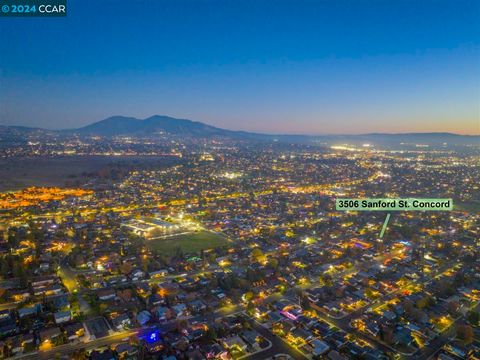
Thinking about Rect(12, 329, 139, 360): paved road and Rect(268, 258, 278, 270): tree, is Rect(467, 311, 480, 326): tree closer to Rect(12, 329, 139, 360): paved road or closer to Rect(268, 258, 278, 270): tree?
Rect(268, 258, 278, 270): tree

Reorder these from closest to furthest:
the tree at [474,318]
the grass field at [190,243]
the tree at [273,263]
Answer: the tree at [474,318]
the tree at [273,263]
the grass field at [190,243]

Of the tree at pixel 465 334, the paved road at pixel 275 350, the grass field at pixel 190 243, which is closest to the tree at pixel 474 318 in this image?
the tree at pixel 465 334

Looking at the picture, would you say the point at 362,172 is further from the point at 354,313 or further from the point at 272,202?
the point at 354,313

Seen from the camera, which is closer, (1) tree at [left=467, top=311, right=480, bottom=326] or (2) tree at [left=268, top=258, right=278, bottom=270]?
(1) tree at [left=467, top=311, right=480, bottom=326]

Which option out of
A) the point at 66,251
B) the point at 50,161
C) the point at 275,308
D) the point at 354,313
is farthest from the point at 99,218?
the point at 50,161

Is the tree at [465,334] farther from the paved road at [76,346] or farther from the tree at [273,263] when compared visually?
the paved road at [76,346]

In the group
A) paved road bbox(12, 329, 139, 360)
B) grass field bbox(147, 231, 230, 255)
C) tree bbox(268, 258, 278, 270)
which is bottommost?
paved road bbox(12, 329, 139, 360)

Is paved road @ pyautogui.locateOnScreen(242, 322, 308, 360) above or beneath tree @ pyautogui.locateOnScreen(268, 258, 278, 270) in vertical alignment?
beneath

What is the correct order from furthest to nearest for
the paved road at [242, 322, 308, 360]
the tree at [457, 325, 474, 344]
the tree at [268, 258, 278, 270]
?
the tree at [268, 258, 278, 270], the tree at [457, 325, 474, 344], the paved road at [242, 322, 308, 360]

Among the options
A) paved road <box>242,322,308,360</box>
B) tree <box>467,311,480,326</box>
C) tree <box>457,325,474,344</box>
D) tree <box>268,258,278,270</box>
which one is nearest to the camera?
paved road <box>242,322,308,360</box>

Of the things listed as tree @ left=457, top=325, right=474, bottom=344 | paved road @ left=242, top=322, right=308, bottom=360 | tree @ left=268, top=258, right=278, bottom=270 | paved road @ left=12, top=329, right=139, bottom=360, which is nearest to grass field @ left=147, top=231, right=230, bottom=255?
tree @ left=268, top=258, right=278, bottom=270
